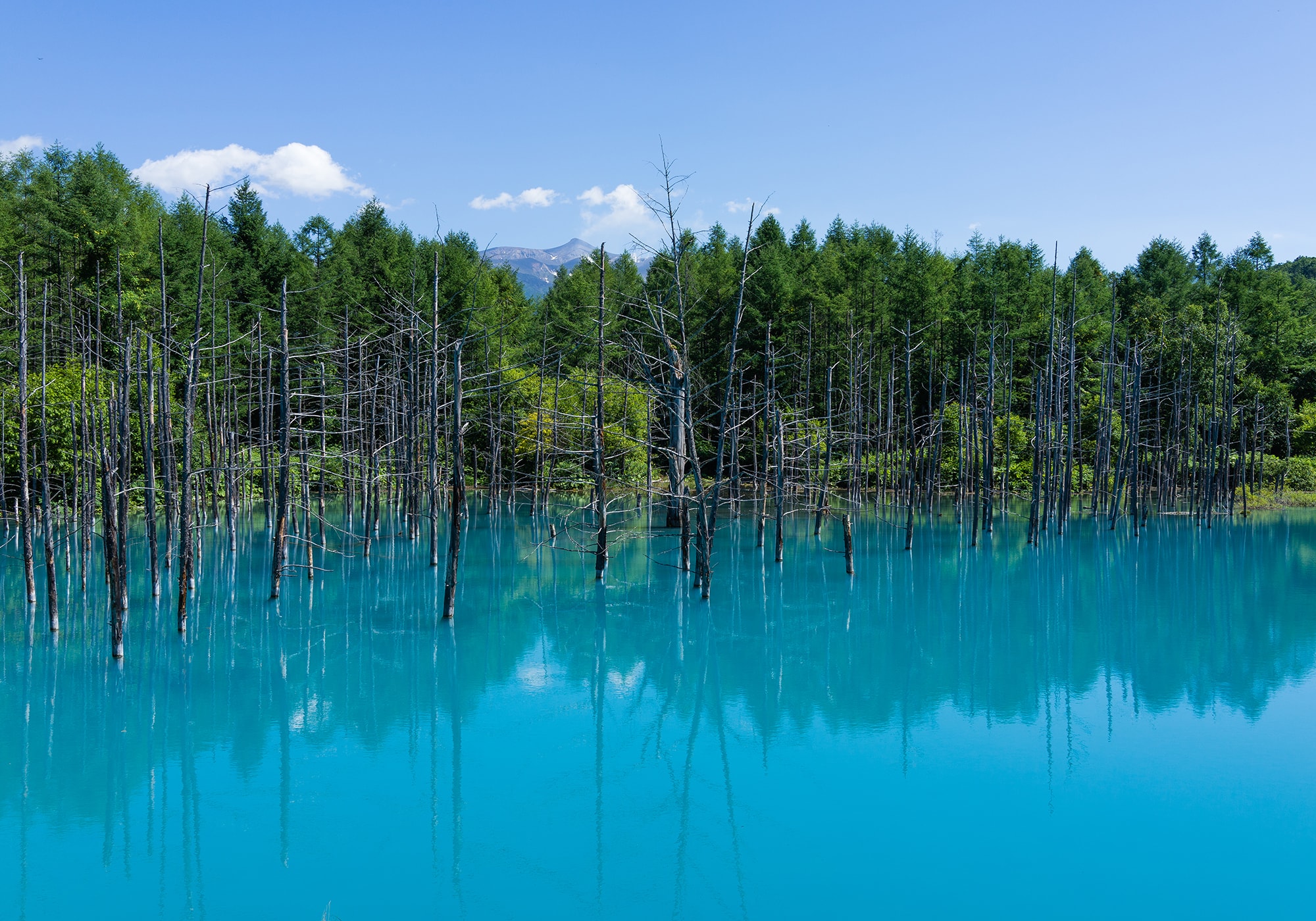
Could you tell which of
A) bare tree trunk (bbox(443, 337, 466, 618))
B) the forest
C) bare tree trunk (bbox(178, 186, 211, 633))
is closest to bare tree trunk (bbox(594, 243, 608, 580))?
the forest

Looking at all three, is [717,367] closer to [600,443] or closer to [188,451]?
[600,443]

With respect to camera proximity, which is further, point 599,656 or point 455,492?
point 599,656

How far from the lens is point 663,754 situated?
30.4 ft

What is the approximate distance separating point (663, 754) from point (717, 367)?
29.0 metres

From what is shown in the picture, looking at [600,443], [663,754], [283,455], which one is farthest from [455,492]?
[663,754]

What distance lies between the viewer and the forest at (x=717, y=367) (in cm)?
2248

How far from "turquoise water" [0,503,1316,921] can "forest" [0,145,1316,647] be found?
4559mm

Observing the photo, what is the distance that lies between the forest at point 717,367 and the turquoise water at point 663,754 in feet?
15.0

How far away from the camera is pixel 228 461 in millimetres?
17516

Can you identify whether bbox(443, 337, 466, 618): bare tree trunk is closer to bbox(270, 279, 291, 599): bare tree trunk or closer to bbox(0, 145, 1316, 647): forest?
bbox(270, 279, 291, 599): bare tree trunk

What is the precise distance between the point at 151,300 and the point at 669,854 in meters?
26.1

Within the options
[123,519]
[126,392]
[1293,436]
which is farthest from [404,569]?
[1293,436]

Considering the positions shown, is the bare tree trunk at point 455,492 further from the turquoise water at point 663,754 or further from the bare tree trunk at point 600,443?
the bare tree trunk at point 600,443

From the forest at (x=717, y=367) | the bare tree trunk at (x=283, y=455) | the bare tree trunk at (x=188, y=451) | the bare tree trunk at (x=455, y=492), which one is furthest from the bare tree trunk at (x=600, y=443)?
the bare tree trunk at (x=188, y=451)
